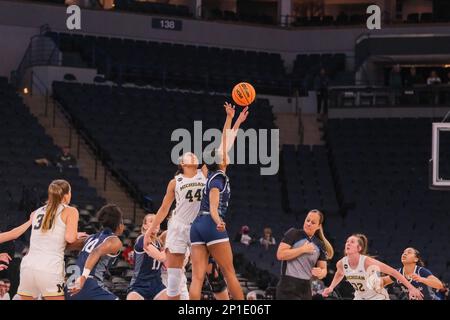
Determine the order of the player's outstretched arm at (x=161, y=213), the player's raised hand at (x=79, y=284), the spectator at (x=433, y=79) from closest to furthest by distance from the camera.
→ 1. the player's raised hand at (x=79, y=284)
2. the player's outstretched arm at (x=161, y=213)
3. the spectator at (x=433, y=79)

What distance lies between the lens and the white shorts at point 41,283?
12.3 m

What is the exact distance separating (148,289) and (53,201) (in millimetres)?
2769

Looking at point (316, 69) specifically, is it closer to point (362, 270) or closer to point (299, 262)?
point (362, 270)

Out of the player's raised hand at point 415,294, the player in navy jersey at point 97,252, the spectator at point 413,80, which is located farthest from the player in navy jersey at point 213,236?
the spectator at point 413,80

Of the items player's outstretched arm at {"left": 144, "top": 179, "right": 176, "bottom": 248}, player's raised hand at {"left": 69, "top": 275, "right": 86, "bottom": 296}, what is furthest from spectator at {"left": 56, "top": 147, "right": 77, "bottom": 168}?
player's raised hand at {"left": 69, "top": 275, "right": 86, "bottom": 296}

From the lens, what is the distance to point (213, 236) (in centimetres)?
1366

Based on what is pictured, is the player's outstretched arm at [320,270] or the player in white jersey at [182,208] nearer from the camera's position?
the player's outstretched arm at [320,270]

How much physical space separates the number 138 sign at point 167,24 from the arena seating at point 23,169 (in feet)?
24.3

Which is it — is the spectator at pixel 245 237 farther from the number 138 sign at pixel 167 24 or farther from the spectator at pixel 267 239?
the number 138 sign at pixel 167 24

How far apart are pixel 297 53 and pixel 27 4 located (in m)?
9.33

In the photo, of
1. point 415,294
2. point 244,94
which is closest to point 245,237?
point 244,94

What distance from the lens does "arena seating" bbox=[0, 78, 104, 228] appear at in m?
25.8

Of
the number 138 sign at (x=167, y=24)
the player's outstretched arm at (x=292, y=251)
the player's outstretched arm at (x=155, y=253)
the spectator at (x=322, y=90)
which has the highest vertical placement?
the number 138 sign at (x=167, y=24)
